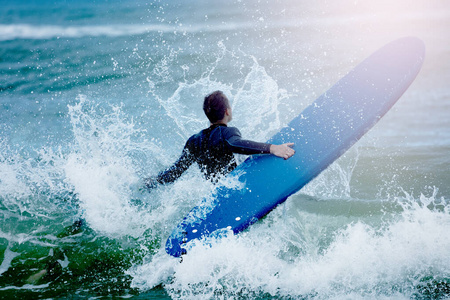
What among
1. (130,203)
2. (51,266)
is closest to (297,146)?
(130,203)

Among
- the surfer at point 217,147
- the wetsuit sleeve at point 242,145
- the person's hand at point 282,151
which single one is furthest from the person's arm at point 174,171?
the person's hand at point 282,151

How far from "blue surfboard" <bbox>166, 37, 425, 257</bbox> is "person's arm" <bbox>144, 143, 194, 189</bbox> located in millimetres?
354

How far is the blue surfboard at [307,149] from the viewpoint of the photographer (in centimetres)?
355

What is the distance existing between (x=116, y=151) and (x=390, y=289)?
120 inches

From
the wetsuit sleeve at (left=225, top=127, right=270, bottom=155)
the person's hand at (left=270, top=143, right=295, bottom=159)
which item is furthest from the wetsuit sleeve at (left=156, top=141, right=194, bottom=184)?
the person's hand at (left=270, top=143, right=295, bottom=159)

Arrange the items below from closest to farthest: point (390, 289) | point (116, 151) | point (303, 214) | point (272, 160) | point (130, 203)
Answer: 1. point (390, 289)
2. point (272, 160)
3. point (303, 214)
4. point (130, 203)
5. point (116, 151)

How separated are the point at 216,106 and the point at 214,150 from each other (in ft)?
1.23

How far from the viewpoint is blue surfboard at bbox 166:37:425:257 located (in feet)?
11.6

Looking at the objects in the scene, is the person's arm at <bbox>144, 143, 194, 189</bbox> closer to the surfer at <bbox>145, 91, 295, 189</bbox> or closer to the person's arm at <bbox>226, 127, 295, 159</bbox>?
the surfer at <bbox>145, 91, 295, 189</bbox>

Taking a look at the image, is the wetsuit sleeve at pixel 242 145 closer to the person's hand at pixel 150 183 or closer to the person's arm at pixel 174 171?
the person's arm at pixel 174 171

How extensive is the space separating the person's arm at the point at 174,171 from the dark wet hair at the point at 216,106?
0.40 metres

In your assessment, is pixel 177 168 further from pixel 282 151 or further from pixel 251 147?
pixel 282 151

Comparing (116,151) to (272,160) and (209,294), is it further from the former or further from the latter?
(209,294)

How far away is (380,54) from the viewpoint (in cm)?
440
